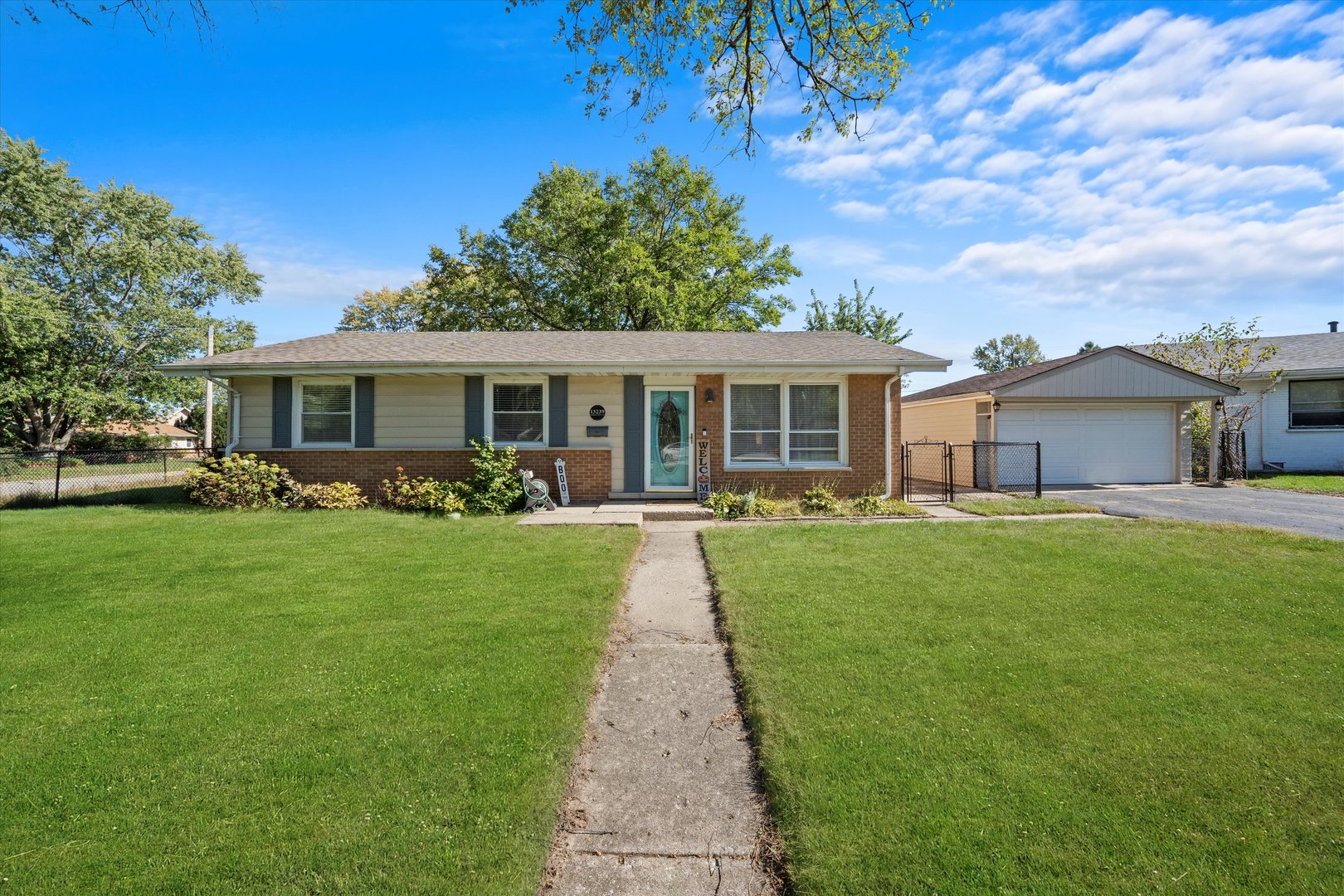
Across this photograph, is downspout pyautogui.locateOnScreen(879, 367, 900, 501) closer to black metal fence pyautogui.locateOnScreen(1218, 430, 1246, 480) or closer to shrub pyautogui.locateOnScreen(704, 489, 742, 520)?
shrub pyautogui.locateOnScreen(704, 489, 742, 520)

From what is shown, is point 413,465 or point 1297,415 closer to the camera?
point 413,465

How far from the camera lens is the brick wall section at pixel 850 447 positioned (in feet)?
36.9

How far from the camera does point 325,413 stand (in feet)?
37.6

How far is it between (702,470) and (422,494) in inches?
200

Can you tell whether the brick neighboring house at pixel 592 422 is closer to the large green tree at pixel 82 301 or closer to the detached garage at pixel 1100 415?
the detached garage at pixel 1100 415

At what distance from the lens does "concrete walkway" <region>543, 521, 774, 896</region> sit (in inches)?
86.7

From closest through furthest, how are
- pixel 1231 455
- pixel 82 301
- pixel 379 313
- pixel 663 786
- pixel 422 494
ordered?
pixel 663 786
pixel 422 494
pixel 1231 455
pixel 82 301
pixel 379 313

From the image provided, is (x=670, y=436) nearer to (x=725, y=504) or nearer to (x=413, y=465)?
(x=725, y=504)

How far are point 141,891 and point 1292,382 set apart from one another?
2584cm

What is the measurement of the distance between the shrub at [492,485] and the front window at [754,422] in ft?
13.5

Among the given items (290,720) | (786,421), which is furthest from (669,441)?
(290,720)

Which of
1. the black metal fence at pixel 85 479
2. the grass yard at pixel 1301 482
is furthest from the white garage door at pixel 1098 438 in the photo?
the black metal fence at pixel 85 479

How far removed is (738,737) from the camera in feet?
10.4

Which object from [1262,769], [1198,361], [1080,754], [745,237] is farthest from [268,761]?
[745,237]
